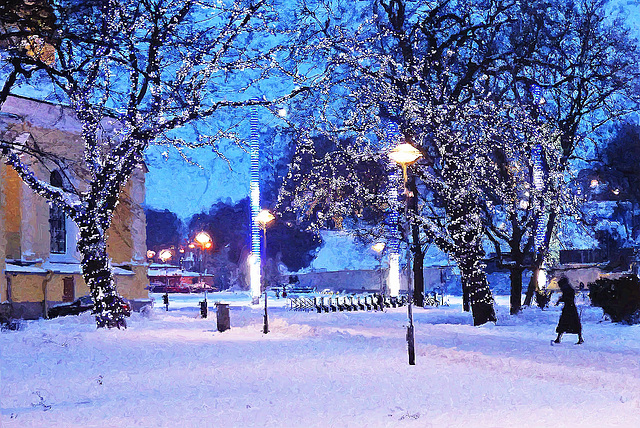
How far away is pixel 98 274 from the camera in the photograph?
24844 mm

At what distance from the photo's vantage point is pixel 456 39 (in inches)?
1099

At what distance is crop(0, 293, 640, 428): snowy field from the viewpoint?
8.80 metres

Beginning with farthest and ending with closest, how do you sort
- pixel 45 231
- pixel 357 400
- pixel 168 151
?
pixel 45 231 < pixel 168 151 < pixel 357 400

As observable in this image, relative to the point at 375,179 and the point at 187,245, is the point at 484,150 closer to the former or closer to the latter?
the point at 375,179

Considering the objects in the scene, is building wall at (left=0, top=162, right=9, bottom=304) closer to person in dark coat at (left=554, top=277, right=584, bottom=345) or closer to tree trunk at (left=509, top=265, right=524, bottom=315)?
tree trunk at (left=509, top=265, right=524, bottom=315)

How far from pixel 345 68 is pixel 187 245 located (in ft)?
324

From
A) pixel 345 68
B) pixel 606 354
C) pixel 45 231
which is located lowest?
pixel 606 354

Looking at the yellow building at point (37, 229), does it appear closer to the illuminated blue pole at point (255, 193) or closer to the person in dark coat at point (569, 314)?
the illuminated blue pole at point (255, 193)

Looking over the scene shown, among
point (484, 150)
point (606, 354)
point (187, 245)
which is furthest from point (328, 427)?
point (187, 245)

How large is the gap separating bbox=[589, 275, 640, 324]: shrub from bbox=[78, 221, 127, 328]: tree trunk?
17328mm

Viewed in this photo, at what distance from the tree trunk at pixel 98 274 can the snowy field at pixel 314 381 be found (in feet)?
9.24

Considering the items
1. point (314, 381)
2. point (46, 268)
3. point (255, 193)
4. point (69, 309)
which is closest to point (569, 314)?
point (314, 381)

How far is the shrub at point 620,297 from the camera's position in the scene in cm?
2712

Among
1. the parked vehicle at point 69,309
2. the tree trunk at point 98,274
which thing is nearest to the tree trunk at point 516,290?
the tree trunk at point 98,274
